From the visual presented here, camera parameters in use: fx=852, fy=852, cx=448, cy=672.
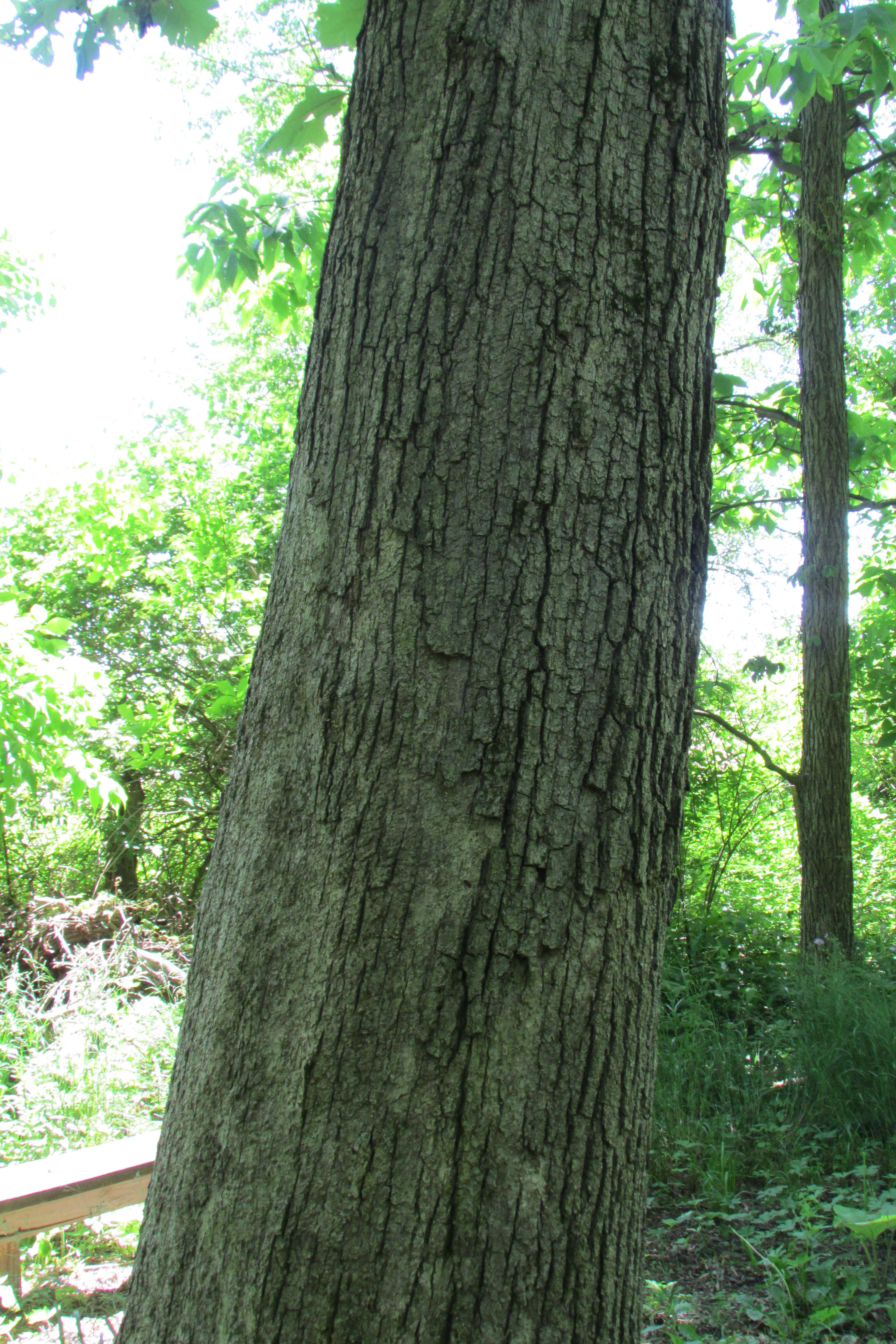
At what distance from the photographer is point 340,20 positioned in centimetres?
226

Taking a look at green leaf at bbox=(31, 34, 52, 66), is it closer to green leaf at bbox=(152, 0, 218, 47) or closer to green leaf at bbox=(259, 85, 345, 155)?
green leaf at bbox=(152, 0, 218, 47)

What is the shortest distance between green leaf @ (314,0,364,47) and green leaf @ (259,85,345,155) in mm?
485

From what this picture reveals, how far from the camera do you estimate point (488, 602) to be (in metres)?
1.08

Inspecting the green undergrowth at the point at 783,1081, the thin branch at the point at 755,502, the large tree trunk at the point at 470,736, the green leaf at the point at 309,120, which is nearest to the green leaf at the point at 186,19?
the green leaf at the point at 309,120

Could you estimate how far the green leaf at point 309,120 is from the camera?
9.28 feet

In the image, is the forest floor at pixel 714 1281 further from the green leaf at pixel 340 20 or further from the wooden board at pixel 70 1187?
the green leaf at pixel 340 20

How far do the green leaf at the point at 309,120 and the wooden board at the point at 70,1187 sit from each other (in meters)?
3.45

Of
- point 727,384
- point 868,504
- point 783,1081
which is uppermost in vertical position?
point 868,504

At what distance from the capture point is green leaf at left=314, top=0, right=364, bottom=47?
2.26 meters

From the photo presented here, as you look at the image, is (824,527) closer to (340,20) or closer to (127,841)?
(340,20)

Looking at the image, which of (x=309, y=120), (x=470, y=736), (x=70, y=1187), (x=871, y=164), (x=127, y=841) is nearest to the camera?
(x=470, y=736)

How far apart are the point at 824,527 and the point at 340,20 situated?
488cm

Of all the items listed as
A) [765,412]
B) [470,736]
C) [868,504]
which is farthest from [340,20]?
[868,504]

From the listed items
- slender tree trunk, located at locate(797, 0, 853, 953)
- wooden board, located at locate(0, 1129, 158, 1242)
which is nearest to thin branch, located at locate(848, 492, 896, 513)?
slender tree trunk, located at locate(797, 0, 853, 953)
